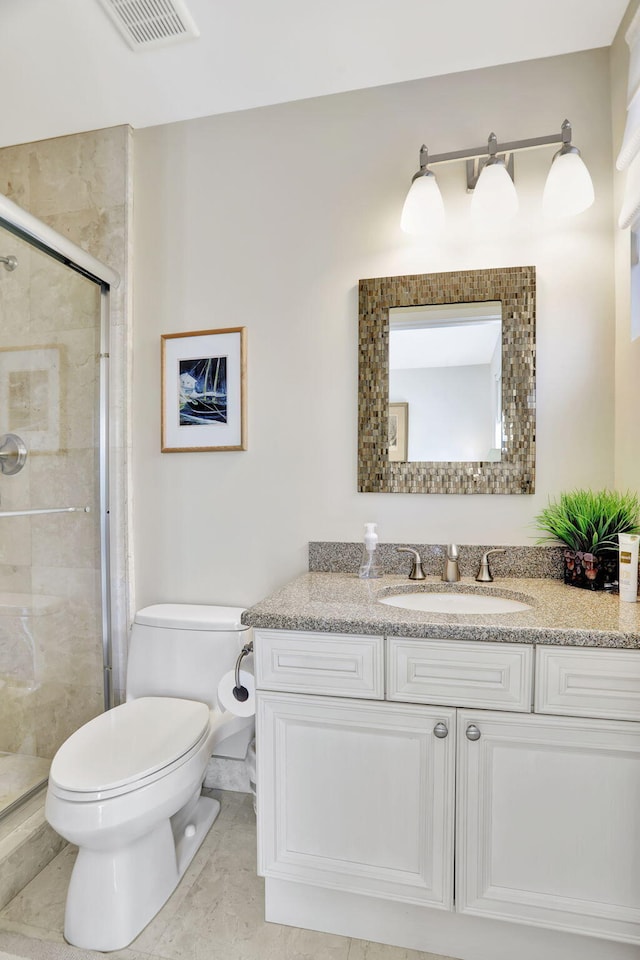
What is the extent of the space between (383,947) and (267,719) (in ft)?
2.05

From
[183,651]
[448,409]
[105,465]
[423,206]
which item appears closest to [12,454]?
[105,465]

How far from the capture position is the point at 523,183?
1685 millimetres

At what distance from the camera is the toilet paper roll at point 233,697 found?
4.75 feet

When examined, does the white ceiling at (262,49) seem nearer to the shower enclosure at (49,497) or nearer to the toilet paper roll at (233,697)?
the shower enclosure at (49,497)

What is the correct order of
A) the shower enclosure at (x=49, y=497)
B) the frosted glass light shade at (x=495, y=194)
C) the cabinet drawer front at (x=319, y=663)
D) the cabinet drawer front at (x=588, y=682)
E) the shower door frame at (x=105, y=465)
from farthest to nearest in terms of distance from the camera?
the shower door frame at (x=105, y=465)
the shower enclosure at (x=49, y=497)
the frosted glass light shade at (x=495, y=194)
the cabinet drawer front at (x=319, y=663)
the cabinet drawer front at (x=588, y=682)

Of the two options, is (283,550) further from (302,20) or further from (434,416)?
(302,20)

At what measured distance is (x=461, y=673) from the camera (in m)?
1.18

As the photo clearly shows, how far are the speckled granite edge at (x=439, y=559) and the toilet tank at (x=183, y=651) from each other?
36cm

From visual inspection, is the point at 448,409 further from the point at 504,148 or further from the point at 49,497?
the point at 49,497

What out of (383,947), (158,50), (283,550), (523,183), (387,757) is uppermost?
(158,50)

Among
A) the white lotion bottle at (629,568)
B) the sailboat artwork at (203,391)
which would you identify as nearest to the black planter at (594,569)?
the white lotion bottle at (629,568)

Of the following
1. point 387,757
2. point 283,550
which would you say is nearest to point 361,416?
point 283,550

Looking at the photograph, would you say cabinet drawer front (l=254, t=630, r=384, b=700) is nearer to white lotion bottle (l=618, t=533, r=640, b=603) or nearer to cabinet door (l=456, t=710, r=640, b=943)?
cabinet door (l=456, t=710, r=640, b=943)

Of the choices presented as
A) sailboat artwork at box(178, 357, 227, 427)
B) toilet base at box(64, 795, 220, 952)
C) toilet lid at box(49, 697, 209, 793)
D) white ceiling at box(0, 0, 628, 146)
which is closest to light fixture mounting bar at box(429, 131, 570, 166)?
white ceiling at box(0, 0, 628, 146)
